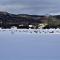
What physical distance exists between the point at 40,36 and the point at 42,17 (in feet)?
2.08

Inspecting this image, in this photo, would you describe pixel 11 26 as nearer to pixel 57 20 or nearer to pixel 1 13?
pixel 1 13

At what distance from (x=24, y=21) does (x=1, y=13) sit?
1.62 ft

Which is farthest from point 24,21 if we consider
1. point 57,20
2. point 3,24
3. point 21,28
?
point 57,20

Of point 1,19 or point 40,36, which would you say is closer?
point 1,19

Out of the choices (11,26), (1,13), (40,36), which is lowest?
(40,36)

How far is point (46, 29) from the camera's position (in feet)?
12.3

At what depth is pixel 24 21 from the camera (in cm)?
369

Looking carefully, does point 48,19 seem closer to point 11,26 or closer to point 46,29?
point 46,29

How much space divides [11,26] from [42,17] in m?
0.67

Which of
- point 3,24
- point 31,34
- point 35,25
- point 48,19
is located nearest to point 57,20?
point 48,19

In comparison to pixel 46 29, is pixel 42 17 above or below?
above

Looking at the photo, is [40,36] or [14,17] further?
[40,36]

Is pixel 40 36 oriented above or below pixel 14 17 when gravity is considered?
below

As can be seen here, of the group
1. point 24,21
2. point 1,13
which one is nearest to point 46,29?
point 24,21
